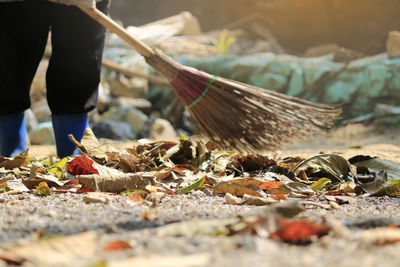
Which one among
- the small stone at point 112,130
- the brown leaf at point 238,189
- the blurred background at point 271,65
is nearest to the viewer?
the brown leaf at point 238,189

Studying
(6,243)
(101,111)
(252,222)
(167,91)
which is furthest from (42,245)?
(167,91)

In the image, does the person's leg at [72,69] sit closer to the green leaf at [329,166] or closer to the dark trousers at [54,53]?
the dark trousers at [54,53]

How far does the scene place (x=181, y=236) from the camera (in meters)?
0.62

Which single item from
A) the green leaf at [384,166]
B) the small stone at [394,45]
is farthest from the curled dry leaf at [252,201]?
the small stone at [394,45]

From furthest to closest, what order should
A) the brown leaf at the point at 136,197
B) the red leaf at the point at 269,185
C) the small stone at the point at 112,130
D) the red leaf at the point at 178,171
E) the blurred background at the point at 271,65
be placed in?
the blurred background at the point at 271,65
the small stone at the point at 112,130
the red leaf at the point at 178,171
the red leaf at the point at 269,185
the brown leaf at the point at 136,197

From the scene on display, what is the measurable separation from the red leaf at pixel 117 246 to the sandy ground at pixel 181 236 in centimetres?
1

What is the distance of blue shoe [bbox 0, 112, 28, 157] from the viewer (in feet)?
5.53

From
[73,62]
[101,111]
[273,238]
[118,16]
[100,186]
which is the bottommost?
[101,111]

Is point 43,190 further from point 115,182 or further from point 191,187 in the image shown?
point 191,187

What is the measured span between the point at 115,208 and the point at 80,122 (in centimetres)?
102

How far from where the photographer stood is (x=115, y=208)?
865 millimetres

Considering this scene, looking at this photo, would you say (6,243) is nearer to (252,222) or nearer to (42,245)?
(42,245)

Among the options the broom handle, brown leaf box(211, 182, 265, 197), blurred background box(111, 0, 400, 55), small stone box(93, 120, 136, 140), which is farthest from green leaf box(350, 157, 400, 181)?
blurred background box(111, 0, 400, 55)

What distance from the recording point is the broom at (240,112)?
171cm
